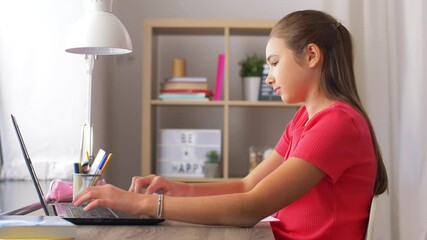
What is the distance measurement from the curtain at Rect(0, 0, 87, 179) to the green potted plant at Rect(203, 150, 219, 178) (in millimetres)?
657

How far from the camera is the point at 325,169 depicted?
138cm

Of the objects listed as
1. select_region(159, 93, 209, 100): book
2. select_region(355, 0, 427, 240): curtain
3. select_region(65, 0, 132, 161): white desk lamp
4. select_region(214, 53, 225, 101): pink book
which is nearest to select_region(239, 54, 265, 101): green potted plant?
select_region(214, 53, 225, 101): pink book

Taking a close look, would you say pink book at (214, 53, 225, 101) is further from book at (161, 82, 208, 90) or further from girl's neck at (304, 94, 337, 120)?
girl's neck at (304, 94, 337, 120)

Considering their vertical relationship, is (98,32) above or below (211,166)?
above

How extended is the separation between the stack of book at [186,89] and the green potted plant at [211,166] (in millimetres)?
264

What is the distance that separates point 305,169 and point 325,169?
4 cm

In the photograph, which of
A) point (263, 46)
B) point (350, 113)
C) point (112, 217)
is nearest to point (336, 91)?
point (350, 113)

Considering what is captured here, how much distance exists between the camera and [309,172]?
1373mm

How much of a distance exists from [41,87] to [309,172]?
1611mm

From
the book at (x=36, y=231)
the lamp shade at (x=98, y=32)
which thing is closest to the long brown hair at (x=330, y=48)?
the lamp shade at (x=98, y=32)

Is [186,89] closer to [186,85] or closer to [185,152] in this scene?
[186,85]

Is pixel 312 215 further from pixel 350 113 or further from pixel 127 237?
pixel 127 237

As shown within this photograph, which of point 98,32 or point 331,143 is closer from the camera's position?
point 331,143

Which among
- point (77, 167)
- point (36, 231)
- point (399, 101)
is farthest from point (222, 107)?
point (36, 231)
